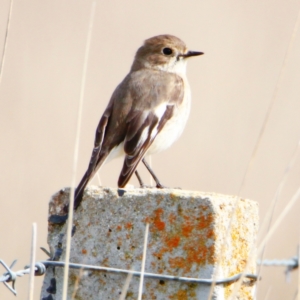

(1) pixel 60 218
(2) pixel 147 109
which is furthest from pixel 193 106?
(1) pixel 60 218

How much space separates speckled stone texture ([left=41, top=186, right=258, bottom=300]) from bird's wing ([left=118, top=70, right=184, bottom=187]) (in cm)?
128

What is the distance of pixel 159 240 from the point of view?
302 centimetres

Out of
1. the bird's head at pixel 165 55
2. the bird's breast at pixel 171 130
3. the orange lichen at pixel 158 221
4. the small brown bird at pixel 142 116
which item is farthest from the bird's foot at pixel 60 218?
the bird's head at pixel 165 55

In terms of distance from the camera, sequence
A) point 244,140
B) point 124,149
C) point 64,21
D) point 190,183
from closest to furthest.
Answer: point 124,149, point 190,183, point 244,140, point 64,21

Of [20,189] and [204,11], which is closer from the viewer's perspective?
[20,189]

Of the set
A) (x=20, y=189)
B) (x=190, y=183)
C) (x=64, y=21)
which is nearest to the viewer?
(x=20, y=189)

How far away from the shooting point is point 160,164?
8055 millimetres

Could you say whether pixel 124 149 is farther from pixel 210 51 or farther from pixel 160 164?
pixel 210 51

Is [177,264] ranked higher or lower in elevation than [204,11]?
lower

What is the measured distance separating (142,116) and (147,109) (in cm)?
10

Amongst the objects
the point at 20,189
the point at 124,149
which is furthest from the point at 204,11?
the point at 124,149

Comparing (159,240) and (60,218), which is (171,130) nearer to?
(60,218)

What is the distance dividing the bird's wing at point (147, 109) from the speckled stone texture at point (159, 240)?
50.4 inches

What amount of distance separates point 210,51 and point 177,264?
22.5 feet
